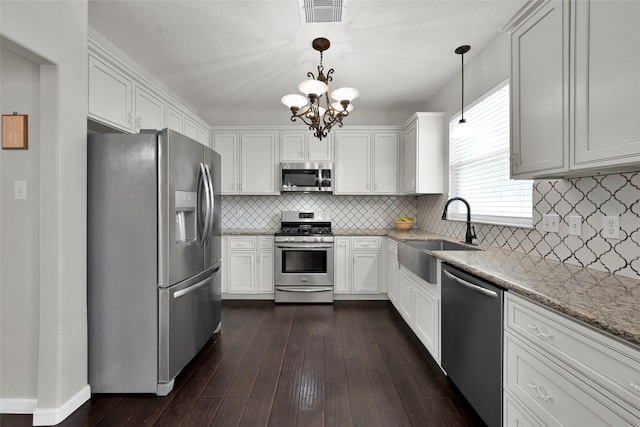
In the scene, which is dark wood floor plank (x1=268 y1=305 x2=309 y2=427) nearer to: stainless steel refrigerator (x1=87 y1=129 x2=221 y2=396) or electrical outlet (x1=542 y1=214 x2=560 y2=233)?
stainless steel refrigerator (x1=87 y1=129 x2=221 y2=396)

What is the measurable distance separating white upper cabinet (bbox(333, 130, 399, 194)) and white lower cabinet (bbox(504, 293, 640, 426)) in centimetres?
282

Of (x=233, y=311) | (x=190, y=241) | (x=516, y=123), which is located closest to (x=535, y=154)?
(x=516, y=123)

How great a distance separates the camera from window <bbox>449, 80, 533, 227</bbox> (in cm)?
213

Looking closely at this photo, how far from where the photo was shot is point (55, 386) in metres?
1.62

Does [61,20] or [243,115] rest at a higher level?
[243,115]

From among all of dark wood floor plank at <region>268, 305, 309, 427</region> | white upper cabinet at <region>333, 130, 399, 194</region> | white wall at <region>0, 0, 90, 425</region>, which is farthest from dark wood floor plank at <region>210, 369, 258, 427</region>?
white upper cabinet at <region>333, 130, 399, 194</region>

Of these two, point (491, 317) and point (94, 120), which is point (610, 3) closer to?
point (491, 317)

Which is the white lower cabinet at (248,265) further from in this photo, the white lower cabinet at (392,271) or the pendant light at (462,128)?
the pendant light at (462,128)

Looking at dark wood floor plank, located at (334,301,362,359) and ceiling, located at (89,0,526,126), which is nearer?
ceiling, located at (89,0,526,126)

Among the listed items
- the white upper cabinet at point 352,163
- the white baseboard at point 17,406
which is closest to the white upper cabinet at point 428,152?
the white upper cabinet at point 352,163

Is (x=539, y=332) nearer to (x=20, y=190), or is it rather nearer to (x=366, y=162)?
(x=20, y=190)

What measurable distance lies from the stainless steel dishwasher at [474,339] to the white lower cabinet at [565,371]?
0.07 meters

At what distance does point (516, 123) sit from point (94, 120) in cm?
284

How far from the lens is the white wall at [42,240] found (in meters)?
1.62
